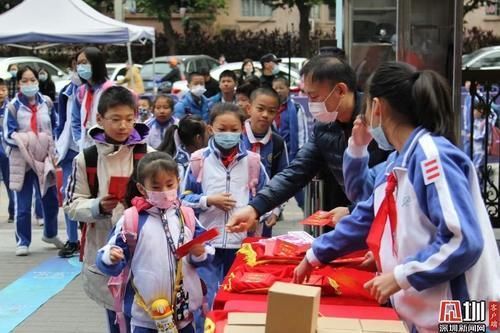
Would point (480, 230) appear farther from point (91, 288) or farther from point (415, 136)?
point (91, 288)

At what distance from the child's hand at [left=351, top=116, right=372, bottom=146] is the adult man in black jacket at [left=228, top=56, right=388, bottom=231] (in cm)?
47

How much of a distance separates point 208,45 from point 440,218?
1384 inches

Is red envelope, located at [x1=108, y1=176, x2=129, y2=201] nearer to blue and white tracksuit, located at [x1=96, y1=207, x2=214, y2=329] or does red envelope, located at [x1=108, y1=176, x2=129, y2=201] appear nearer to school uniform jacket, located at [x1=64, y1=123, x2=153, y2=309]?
school uniform jacket, located at [x1=64, y1=123, x2=153, y2=309]

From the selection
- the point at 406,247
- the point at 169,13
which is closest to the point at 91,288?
the point at 406,247

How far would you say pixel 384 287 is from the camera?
2.61 meters

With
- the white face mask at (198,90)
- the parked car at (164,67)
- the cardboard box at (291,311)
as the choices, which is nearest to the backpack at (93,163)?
the cardboard box at (291,311)

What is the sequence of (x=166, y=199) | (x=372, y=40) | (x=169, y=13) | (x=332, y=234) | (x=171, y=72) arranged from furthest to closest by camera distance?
(x=169, y=13)
(x=171, y=72)
(x=372, y=40)
(x=166, y=199)
(x=332, y=234)

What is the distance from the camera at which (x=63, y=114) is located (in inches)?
321

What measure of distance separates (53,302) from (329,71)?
12.2 feet

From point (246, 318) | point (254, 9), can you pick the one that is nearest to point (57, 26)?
point (246, 318)

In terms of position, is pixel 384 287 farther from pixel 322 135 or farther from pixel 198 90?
pixel 198 90

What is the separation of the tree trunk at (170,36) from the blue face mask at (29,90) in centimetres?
2679

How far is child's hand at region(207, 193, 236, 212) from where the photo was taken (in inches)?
191

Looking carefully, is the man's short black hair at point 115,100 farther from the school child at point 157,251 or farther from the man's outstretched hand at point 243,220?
the man's outstretched hand at point 243,220
